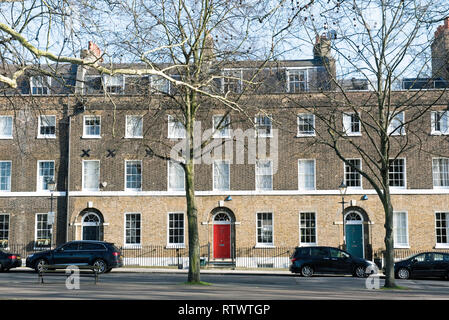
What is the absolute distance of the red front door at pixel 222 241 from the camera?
34844 millimetres

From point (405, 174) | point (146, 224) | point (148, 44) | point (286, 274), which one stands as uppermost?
point (148, 44)

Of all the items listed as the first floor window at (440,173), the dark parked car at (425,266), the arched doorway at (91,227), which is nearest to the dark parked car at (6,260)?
the arched doorway at (91,227)

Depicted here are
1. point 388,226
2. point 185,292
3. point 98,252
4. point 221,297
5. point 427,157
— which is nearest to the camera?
point 221,297

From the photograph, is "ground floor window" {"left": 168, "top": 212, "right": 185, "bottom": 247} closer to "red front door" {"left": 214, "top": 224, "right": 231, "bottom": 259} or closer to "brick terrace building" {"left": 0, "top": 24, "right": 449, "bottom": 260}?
"brick terrace building" {"left": 0, "top": 24, "right": 449, "bottom": 260}

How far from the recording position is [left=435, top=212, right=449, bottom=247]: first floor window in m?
34.1

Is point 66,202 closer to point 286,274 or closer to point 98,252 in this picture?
point 98,252

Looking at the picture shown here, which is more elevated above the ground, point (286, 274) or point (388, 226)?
point (388, 226)

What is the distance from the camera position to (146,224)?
3503 cm

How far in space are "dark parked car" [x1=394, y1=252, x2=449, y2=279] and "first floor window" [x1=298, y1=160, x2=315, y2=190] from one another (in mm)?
8741

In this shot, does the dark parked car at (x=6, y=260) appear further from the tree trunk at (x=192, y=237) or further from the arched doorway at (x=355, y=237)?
the arched doorway at (x=355, y=237)

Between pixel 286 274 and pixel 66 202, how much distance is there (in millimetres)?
14711

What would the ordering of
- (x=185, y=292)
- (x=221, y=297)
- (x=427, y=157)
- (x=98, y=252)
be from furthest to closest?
(x=427, y=157) < (x=98, y=252) < (x=185, y=292) < (x=221, y=297)

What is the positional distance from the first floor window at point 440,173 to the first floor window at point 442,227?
1.81 metres

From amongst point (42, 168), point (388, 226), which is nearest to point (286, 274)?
point (388, 226)
